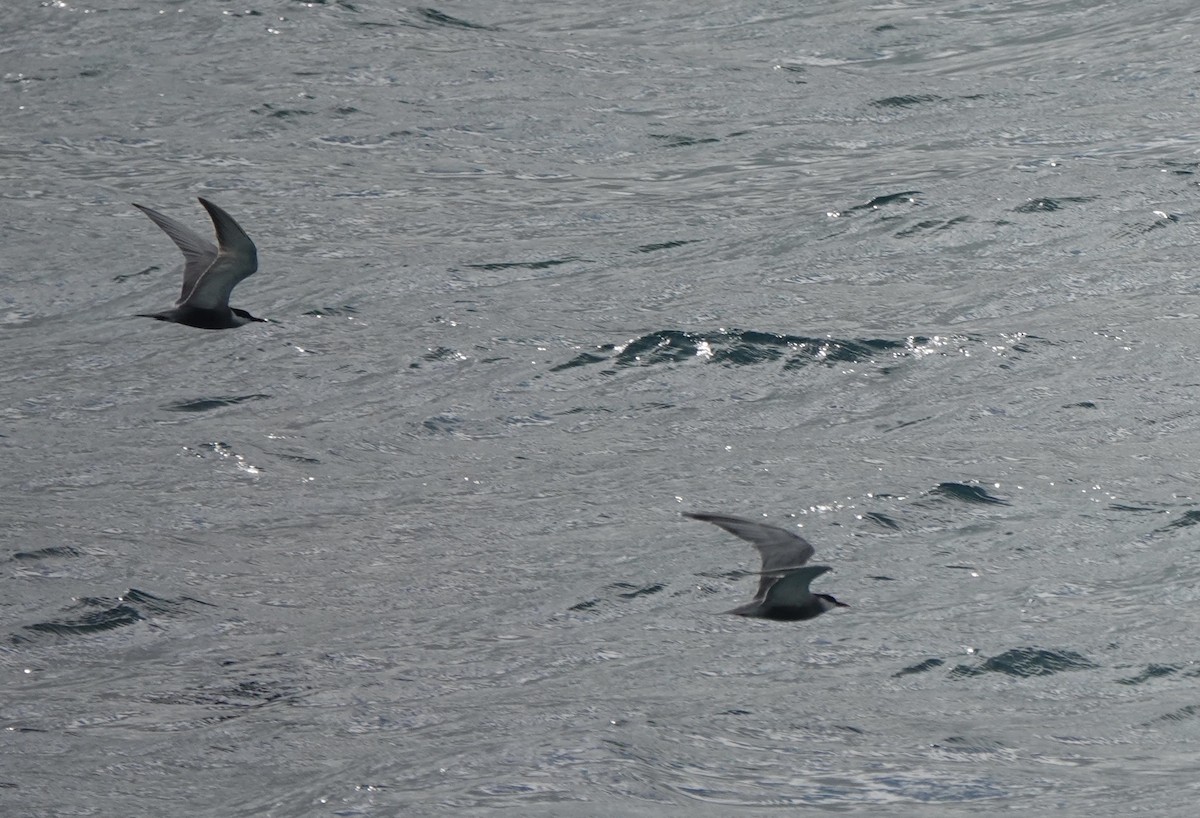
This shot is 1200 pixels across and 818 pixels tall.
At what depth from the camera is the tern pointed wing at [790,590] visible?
36.7ft

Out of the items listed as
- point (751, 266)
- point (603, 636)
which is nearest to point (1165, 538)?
point (603, 636)

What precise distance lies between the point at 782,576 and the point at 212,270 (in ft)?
13.5

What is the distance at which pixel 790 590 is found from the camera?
11.4 m

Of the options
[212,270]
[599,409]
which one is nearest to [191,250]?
[212,270]

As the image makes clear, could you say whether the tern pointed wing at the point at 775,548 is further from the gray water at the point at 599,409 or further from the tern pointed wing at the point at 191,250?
the tern pointed wing at the point at 191,250

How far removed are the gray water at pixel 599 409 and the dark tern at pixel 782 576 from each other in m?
1.80

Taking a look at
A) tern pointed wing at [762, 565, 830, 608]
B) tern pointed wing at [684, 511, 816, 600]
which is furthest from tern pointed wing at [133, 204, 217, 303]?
tern pointed wing at [762, 565, 830, 608]

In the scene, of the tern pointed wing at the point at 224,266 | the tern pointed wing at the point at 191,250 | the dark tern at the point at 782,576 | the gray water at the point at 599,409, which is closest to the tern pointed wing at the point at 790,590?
→ the dark tern at the point at 782,576

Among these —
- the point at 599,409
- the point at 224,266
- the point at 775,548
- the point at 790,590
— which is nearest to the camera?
the point at 775,548

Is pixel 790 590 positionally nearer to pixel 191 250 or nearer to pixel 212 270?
pixel 212 270

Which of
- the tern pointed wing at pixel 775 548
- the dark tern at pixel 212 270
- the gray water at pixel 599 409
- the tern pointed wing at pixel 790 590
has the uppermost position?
the dark tern at pixel 212 270

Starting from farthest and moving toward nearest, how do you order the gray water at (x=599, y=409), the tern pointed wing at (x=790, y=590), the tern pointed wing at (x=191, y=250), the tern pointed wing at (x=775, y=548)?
the gray water at (x=599, y=409), the tern pointed wing at (x=191, y=250), the tern pointed wing at (x=790, y=590), the tern pointed wing at (x=775, y=548)

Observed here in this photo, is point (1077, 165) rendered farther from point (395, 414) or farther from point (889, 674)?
point (889, 674)

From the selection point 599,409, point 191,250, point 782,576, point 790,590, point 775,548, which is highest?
point 191,250
